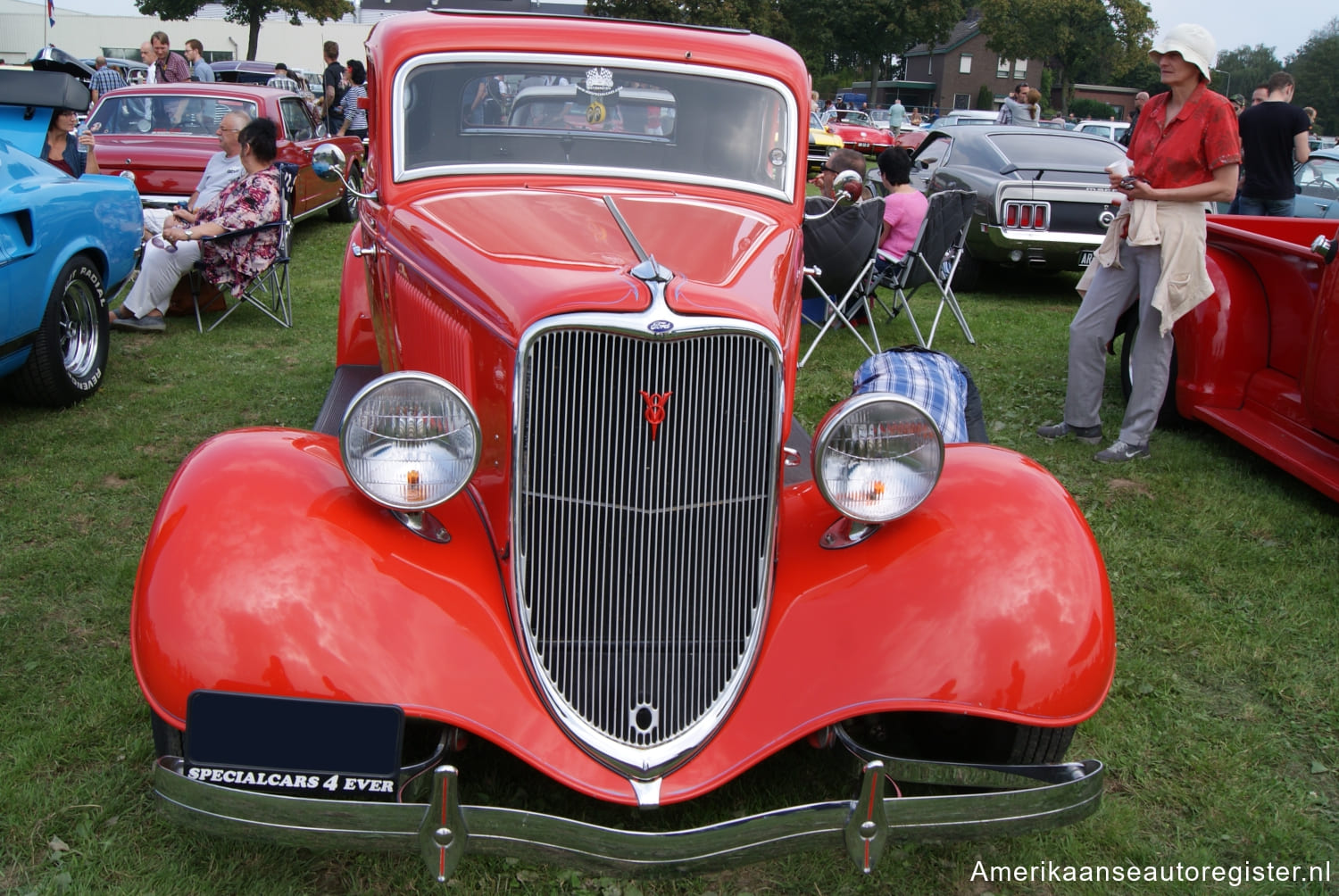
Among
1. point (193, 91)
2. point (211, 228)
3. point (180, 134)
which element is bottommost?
point (211, 228)

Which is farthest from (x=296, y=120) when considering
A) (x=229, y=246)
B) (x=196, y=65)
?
(x=229, y=246)

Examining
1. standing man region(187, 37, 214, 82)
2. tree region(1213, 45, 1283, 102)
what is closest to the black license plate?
standing man region(187, 37, 214, 82)

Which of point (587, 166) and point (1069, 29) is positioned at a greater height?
point (1069, 29)

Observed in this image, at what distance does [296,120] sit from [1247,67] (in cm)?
9908

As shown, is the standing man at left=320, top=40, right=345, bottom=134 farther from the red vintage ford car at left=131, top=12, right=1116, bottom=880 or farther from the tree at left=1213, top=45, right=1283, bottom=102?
the tree at left=1213, top=45, right=1283, bottom=102

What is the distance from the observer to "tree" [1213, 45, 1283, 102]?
8412cm

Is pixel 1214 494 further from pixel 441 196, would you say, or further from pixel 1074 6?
pixel 1074 6

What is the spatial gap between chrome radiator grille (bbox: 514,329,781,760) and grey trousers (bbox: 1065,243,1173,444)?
3495mm

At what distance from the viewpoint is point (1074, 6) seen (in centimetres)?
4841

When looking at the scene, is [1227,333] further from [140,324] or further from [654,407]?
[140,324]

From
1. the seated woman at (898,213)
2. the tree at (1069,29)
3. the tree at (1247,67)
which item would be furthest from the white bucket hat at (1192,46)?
the tree at (1247,67)

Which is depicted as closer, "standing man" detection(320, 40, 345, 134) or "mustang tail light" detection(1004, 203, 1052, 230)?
"mustang tail light" detection(1004, 203, 1052, 230)

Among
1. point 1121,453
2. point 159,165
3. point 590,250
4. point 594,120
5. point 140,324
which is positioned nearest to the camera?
point 590,250

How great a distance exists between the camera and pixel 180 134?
385 inches
